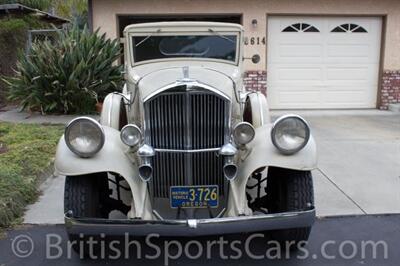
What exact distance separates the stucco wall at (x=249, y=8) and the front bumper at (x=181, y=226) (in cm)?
843

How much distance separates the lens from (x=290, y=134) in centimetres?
A: 363

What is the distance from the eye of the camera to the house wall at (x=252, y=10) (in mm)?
11188

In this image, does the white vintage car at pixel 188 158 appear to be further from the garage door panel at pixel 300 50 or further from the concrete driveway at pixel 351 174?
the garage door panel at pixel 300 50

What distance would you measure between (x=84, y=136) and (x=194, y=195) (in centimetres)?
95

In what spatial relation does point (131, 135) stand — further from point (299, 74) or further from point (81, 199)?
point (299, 74)

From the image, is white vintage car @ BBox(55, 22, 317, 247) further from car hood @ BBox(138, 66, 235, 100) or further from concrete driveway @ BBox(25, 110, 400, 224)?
concrete driveway @ BBox(25, 110, 400, 224)

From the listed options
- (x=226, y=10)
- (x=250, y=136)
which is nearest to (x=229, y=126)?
(x=250, y=136)

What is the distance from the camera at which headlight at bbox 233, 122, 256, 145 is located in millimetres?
3670

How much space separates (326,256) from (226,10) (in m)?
8.30

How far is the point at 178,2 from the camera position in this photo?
11.2 meters

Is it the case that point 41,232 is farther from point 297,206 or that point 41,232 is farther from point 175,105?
point 297,206

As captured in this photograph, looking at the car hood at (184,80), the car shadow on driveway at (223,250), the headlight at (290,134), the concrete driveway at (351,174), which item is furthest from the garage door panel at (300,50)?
the headlight at (290,134)

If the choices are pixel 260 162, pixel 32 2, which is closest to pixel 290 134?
pixel 260 162

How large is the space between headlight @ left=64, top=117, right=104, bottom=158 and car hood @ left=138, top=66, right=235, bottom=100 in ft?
1.54
